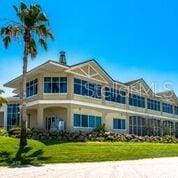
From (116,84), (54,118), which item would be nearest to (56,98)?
(54,118)

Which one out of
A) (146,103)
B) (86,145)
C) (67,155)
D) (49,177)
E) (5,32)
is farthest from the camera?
(146,103)

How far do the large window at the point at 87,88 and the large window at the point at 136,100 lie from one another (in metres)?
9.01

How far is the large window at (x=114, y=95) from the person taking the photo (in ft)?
161

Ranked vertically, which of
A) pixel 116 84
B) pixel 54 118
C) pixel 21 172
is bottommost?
pixel 21 172

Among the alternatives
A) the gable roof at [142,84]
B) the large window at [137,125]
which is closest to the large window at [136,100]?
the gable roof at [142,84]

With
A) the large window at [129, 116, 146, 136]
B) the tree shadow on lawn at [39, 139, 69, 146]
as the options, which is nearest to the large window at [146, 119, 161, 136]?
the large window at [129, 116, 146, 136]

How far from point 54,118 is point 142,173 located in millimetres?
24103

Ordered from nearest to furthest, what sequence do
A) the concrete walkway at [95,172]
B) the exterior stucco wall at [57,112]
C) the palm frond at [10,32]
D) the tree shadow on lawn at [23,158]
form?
the concrete walkway at [95,172], the tree shadow on lawn at [23,158], the palm frond at [10,32], the exterior stucco wall at [57,112]

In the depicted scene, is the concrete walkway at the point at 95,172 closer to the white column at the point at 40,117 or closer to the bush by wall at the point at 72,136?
the bush by wall at the point at 72,136

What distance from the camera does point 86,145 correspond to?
117 ft

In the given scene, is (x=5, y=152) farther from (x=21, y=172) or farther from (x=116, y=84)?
(x=116, y=84)

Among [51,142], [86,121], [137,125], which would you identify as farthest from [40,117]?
[137,125]

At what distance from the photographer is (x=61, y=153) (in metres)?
29.8

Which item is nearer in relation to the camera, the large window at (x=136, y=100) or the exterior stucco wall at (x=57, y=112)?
the exterior stucco wall at (x=57, y=112)
